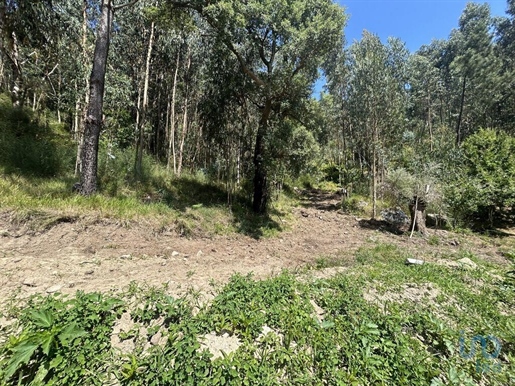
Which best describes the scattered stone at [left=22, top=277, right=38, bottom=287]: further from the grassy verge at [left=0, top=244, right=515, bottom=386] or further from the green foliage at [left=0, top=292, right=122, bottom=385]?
the green foliage at [left=0, top=292, right=122, bottom=385]

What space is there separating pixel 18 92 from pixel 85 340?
992 centimetres

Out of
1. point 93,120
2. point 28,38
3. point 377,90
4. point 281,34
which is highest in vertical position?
point 377,90

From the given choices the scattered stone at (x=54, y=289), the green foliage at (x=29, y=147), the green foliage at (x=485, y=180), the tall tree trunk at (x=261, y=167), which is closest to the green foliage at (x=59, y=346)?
the scattered stone at (x=54, y=289)

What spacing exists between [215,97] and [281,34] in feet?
8.50

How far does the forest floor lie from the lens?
2.50 metres

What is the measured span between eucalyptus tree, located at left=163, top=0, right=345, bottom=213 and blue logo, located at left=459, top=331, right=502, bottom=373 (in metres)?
5.14

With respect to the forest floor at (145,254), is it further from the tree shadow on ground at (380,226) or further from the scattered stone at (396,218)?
the scattered stone at (396,218)

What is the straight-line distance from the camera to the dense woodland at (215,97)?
17.3 feet

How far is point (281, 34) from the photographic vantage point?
547cm

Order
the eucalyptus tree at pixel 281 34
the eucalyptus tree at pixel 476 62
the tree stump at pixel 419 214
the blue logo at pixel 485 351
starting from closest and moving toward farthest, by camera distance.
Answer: the blue logo at pixel 485 351 → the eucalyptus tree at pixel 281 34 → the tree stump at pixel 419 214 → the eucalyptus tree at pixel 476 62

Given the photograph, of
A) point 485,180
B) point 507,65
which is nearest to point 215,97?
point 485,180

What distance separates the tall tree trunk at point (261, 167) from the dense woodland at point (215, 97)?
1.7 inches

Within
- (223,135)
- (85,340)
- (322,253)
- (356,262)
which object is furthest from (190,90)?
(85,340)

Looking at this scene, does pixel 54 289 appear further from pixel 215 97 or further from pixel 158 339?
pixel 215 97
